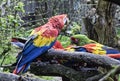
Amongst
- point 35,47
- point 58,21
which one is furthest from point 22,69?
point 58,21

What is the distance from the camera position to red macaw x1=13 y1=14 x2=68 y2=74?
1431 millimetres

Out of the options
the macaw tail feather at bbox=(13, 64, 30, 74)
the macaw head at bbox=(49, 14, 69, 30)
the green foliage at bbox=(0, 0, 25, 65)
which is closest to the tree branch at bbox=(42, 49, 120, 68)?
the macaw tail feather at bbox=(13, 64, 30, 74)

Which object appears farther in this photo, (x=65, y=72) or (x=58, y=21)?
(x=58, y=21)

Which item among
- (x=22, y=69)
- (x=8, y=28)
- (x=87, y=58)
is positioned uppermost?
(x=87, y=58)

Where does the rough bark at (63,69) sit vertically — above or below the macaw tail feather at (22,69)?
above

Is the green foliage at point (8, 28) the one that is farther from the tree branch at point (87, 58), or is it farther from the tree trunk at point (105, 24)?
the tree branch at point (87, 58)

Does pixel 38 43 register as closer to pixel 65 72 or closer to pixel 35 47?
pixel 35 47

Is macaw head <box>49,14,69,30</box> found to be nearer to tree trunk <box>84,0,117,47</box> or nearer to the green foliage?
tree trunk <box>84,0,117,47</box>

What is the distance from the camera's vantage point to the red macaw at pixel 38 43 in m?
1.43

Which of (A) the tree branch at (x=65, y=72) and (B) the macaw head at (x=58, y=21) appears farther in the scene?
(B) the macaw head at (x=58, y=21)

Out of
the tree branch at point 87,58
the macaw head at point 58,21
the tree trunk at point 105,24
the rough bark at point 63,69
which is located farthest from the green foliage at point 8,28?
the tree branch at point 87,58

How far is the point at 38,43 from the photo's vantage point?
5.25 feet

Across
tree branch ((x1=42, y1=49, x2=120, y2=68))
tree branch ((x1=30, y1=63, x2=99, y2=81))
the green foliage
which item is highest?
tree branch ((x1=42, y1=49, x2=120, y2=68))

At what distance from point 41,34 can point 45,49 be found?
0.20 metres
